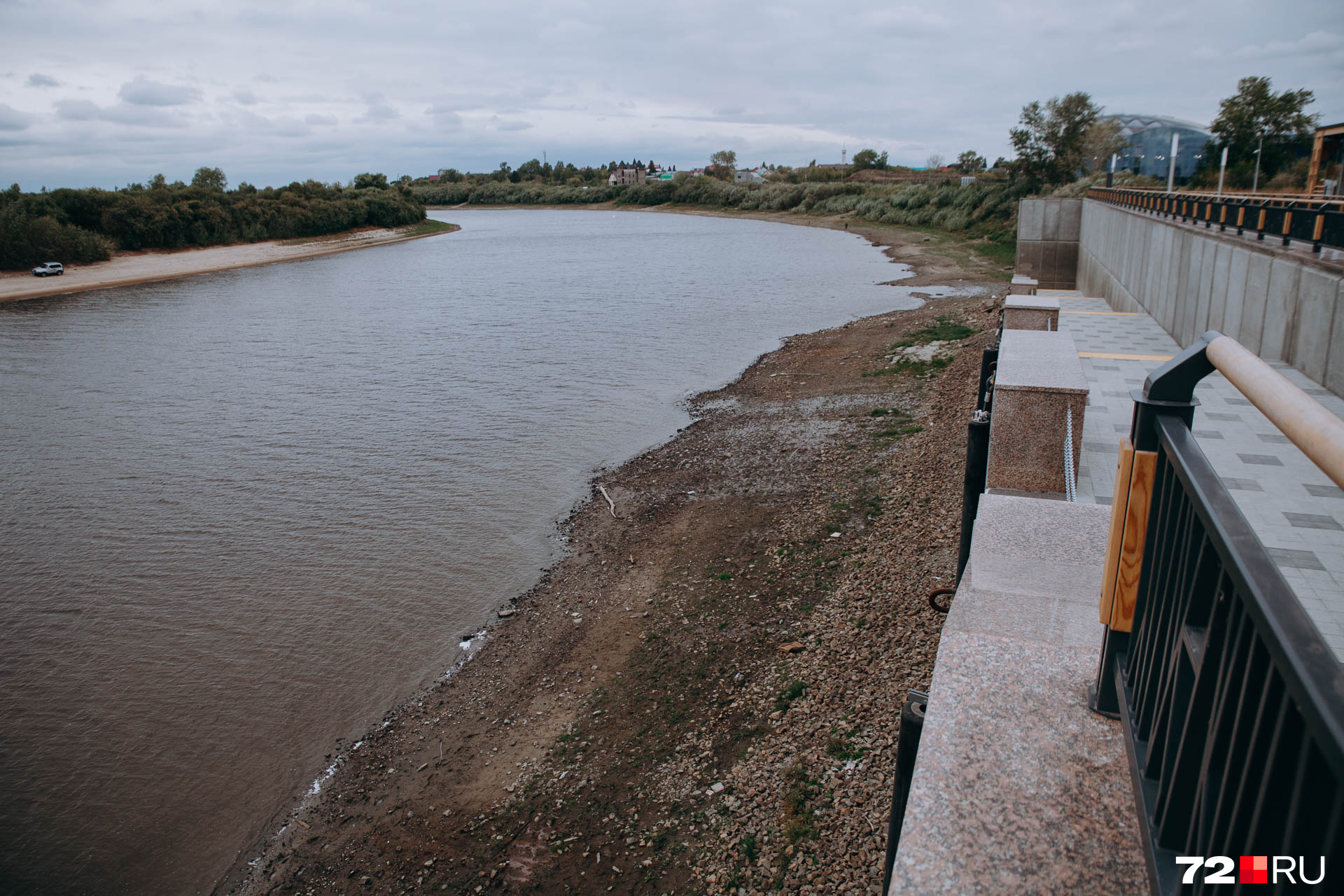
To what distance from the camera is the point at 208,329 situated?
103 ft

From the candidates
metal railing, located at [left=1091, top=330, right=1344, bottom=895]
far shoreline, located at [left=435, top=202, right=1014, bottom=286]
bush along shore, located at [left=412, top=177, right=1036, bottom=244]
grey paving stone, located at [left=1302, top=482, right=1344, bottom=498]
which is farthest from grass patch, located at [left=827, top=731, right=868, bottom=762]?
bush along shore, located at [left=412, top=177, right=1036, bottom=244]

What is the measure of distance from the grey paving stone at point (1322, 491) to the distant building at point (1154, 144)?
4770 cm

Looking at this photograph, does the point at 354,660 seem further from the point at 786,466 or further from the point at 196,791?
the point at 786,466

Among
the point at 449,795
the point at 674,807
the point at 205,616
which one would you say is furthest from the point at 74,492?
the point at 674,807

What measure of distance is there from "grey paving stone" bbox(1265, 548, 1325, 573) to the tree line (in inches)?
2437

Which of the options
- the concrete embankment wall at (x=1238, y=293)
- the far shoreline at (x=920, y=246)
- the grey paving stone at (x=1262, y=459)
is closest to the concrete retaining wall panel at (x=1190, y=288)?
the concrete embankment wall at (x=1238, y=293)

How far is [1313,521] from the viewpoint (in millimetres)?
5891

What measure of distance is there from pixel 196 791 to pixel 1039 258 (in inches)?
1333

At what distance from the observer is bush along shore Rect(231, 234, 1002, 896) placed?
5566mm

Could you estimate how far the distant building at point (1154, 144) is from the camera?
48688 millimetres

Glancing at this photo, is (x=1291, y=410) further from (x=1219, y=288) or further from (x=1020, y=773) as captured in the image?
(x=1219, y=288)

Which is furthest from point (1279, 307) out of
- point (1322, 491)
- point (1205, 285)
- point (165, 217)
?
point (165, 217)

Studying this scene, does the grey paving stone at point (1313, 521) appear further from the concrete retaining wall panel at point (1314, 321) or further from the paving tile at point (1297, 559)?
the concrete retaining wall panel at point (1314, 321)

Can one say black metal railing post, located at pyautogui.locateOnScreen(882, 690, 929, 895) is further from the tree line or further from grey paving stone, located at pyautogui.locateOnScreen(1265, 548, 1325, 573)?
the tree line
